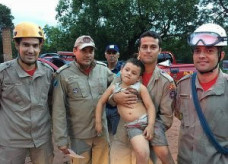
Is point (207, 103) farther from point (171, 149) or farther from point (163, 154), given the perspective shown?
point (171, 149)

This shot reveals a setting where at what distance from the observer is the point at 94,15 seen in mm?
18953

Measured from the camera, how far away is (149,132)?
9.16ft

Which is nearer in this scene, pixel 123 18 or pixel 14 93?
pixel 14 93

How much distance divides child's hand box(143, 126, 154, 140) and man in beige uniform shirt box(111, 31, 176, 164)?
0.14ft

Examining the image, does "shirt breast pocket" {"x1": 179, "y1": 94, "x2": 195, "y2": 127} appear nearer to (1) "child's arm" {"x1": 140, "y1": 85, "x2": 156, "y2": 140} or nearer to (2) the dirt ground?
(1) "child's arm" {"x1": 140, "y1": 85, "x2": 156, "y2": 140}

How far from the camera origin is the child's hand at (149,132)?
110 inches

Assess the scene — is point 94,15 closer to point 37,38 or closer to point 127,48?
point 127,48

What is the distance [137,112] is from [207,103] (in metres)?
0.71

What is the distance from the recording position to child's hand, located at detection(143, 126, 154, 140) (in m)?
2.79

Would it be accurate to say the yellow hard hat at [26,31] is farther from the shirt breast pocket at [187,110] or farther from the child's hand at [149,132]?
the shirt breast pocket at [187,110]

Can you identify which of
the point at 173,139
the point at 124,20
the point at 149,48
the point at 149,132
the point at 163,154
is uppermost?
the point at 124,20

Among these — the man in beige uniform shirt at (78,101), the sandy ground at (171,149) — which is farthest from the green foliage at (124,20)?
the man in beige uniform shirt at (78,101)

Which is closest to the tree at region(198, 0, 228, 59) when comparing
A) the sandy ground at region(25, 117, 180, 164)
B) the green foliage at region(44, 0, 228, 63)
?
the green foliage at region(44, 0, 228, 63)

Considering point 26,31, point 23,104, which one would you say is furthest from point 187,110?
point 26,31
